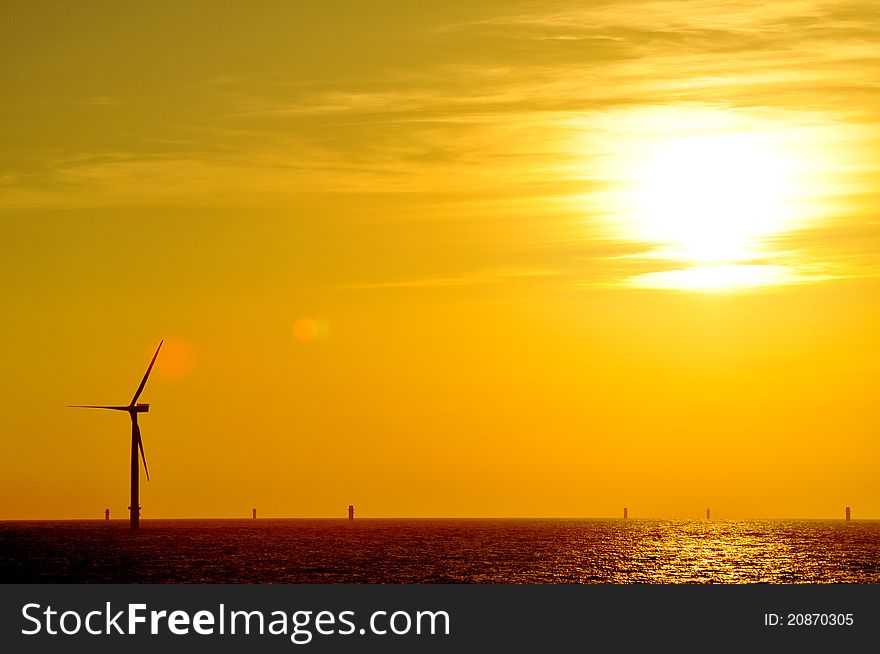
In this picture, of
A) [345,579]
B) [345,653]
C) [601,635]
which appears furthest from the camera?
[345,579]

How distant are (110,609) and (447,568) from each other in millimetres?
91982

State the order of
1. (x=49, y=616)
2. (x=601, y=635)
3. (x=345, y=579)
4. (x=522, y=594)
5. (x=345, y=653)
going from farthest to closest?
1. (x=345, y=579)
2. (x=522, y=594)
3. (x=601, y=635)
4. (x=49, y=616)
5. (x=345, y=653)

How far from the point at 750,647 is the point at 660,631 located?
19.0 feet

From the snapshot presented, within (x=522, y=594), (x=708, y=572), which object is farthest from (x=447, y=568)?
(x=522, y=594)

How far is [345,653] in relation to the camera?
82.9 m

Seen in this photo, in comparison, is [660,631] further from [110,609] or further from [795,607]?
[110,609]

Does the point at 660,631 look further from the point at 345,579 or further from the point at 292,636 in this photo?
the point at 345,579

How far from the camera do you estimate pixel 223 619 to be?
90.2 m

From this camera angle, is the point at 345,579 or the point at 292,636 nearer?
the point at 292,636

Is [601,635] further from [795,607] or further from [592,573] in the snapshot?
[592,573]

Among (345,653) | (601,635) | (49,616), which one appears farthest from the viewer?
(601,635)

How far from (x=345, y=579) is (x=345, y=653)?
76678 mm

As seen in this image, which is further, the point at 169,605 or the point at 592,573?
the point at 592,573

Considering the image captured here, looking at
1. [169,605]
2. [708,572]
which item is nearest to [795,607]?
[169,605]
